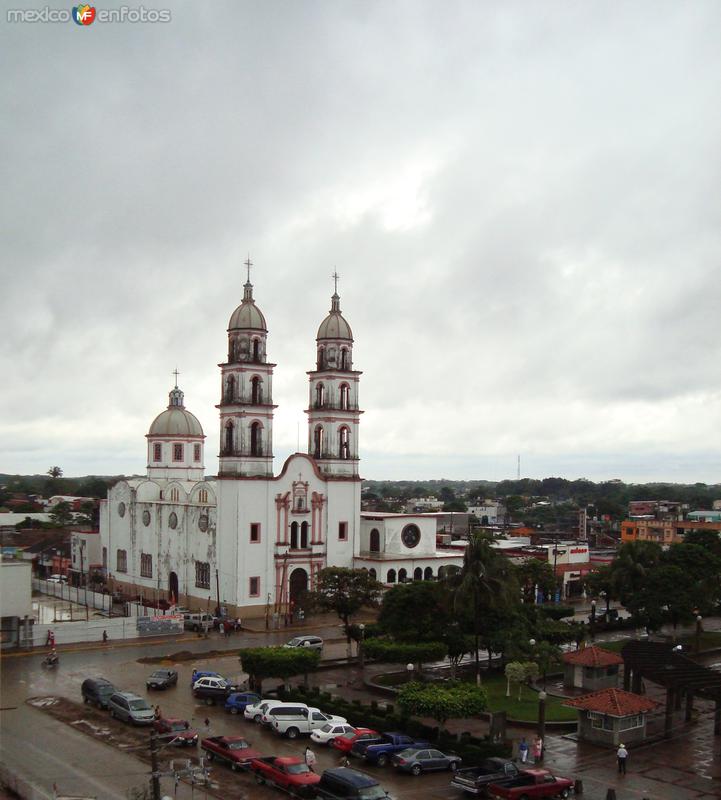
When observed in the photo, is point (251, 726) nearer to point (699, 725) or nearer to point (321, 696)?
point (321, 696)

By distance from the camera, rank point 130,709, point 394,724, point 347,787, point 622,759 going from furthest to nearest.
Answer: point 130,709 < point 394,724 < point 622,759 < point 347,787

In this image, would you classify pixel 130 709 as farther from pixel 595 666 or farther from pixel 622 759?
pixel 595 666

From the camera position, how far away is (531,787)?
2505 cm

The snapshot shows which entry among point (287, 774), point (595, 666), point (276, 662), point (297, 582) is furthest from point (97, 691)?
point (297, 582)

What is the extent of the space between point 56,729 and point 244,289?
33.3m

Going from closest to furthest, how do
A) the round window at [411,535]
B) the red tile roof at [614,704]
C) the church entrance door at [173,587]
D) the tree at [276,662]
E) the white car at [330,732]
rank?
the white car at [330,732]
the red tile roof at [614,704]
the tree at [276,662]
the church entrance door at [173,587]
the round window at [411,535]

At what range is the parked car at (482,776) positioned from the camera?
2570cm

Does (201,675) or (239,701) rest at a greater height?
(201,675)

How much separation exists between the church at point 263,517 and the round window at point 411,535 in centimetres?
7

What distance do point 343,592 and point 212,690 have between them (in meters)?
9.83

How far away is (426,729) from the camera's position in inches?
1200

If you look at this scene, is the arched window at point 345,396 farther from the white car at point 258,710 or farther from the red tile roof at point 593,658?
the white car at point 258,710

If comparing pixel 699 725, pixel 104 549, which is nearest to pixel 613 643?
pixel 699 725

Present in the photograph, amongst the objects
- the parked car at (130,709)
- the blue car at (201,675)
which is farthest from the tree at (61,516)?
the parked car at (130,709)
